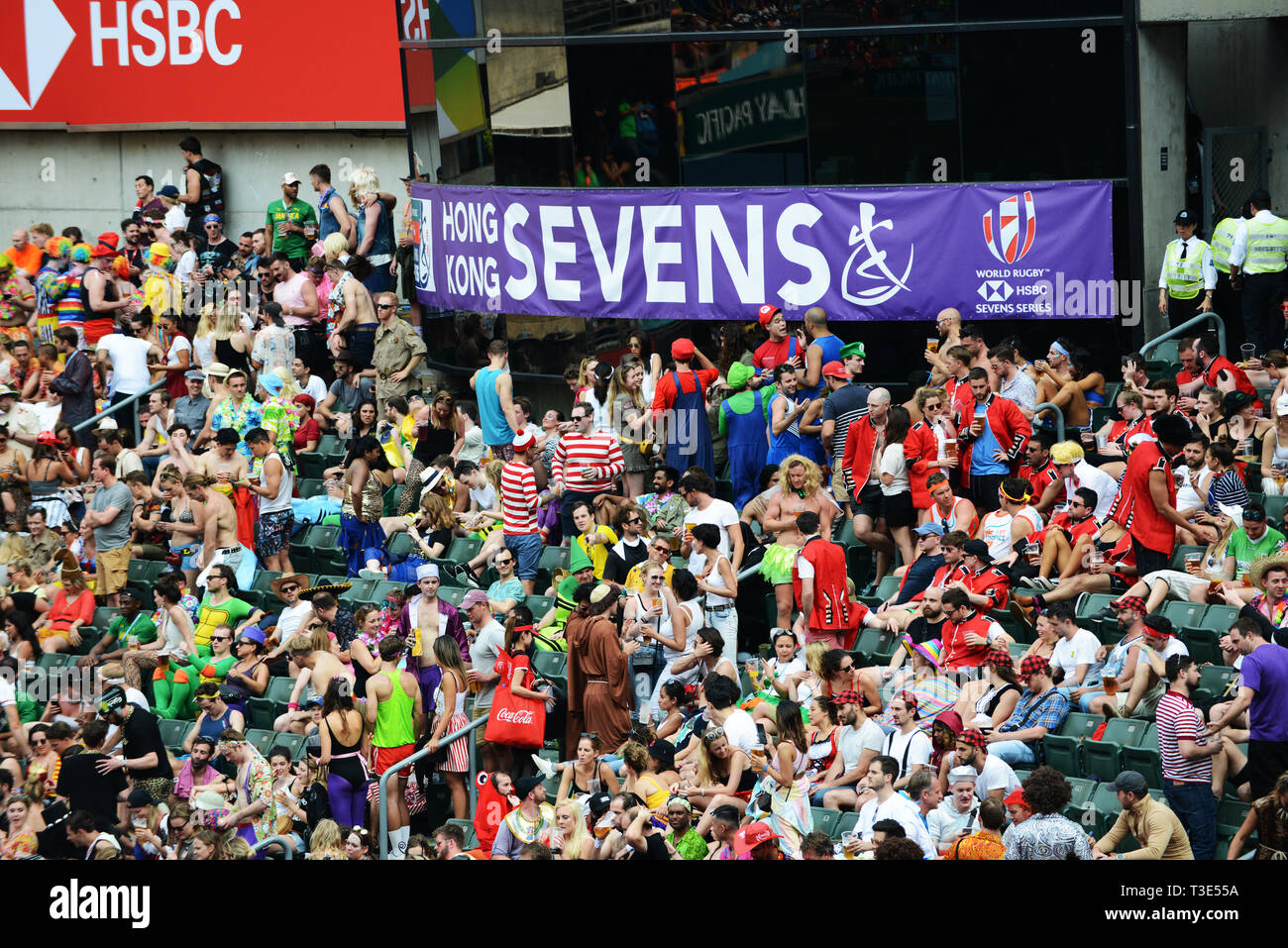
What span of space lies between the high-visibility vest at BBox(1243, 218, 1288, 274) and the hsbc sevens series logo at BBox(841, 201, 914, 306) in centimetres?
271

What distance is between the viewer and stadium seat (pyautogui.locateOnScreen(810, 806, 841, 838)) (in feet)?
33.3

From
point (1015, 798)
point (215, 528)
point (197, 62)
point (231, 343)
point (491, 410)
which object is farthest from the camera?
point (197, 62)

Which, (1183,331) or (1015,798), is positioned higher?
(1183,331)

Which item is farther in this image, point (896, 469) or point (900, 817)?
point (896, 469)

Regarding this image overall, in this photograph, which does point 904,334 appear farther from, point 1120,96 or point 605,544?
point 605,544

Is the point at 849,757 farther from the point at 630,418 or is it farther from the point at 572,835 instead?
the point at 630,418

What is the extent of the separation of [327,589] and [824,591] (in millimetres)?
4155

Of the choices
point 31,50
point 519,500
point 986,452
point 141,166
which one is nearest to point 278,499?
point 519,500

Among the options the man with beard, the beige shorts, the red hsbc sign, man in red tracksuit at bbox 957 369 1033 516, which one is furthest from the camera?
the red hsbc sign

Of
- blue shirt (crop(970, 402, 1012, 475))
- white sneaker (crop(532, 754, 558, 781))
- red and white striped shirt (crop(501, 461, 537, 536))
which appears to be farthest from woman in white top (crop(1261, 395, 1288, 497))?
red and white striped shirt (crop(501, 461, 537, 536))

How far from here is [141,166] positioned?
23094mm

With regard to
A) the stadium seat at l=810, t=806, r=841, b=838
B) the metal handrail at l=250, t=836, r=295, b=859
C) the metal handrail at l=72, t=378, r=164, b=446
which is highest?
the metal handrail at l=72, t=378, r=164, b=446

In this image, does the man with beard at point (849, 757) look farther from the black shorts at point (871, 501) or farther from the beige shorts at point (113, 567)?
the beige shorts at point (113, 567)

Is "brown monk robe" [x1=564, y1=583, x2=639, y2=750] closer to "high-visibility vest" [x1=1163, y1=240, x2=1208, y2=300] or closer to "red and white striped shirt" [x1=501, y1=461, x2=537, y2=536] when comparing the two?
"red and white striped shirt" [x1=501, y1=461, x2=537, y2=536]
